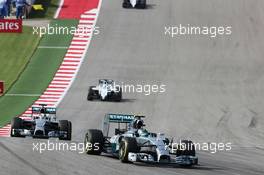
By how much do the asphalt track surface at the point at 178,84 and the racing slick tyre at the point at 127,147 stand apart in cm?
31

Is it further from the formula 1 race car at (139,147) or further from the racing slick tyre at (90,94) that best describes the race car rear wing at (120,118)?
the racing slick tyre at (90,94)

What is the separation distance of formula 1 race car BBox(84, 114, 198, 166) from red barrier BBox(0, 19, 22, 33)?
2944 cm

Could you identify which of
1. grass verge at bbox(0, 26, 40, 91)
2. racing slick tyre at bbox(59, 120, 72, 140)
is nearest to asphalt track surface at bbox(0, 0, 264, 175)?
racing slick tyre at bbox(59, 120, 72, 140)

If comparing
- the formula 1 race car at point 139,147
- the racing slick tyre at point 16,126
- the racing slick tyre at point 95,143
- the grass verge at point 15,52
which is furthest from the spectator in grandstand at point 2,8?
the racing slick tyre at point 95,143

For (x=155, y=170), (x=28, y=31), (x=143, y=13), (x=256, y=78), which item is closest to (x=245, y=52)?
(x=256, y=78)

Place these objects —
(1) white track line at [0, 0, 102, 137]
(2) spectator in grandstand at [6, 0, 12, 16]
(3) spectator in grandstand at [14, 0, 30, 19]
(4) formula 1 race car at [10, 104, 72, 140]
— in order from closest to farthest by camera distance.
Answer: (4) formula 1 race car at [10, 104, 72, 140] < (1) white track line at [0, 0, 102, 137] < (3) spectator in grandstand at [14, 0, 30, 19] < (2) spectator in grandstand at [6, 0, 12, 16]

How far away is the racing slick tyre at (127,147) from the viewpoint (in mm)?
23625

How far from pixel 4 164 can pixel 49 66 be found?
89.0 feet

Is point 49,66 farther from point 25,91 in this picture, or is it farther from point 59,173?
point 59,173

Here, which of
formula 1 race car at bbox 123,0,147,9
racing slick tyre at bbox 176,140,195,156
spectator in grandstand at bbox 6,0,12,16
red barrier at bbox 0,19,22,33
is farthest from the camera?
formula 1 race car at bbox 123,0,147,9

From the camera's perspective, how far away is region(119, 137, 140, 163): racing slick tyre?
23.6 m

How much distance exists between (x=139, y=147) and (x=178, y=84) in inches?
883

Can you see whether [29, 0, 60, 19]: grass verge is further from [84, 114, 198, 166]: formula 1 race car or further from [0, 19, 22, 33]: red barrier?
[84, 114, 198, 166]: formula 1 race car

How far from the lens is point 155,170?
2262cm
